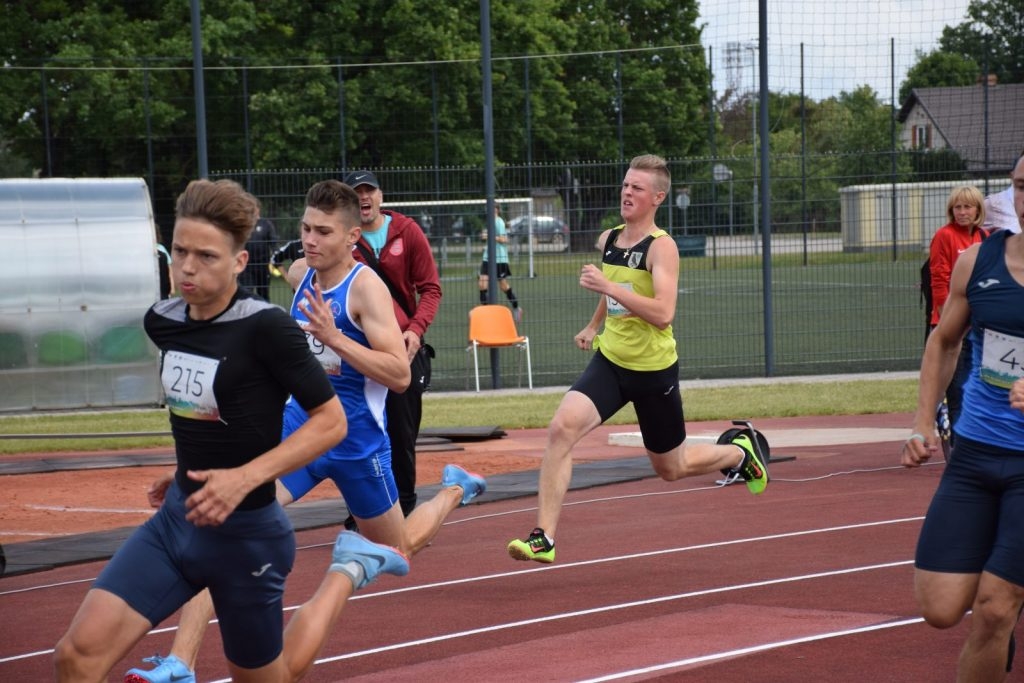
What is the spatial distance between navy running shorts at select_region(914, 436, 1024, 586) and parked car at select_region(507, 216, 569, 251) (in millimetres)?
14032

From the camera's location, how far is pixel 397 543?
6.19 m

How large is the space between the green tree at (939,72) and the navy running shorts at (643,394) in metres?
11.6

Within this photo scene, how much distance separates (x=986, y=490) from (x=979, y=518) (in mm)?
103

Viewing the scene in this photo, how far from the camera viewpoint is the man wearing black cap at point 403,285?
794cm

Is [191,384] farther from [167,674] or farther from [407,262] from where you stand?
[407,262]

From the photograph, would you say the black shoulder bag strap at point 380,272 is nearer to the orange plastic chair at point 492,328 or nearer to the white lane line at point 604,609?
the white lane line at point 604,609

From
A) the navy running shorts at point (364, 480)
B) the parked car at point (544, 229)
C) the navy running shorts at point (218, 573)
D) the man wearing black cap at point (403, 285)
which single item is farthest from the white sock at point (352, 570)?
the parked car at point (544, 229)

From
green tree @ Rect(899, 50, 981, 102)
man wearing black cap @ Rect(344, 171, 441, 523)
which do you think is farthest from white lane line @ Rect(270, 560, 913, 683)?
green tree @ Rect(899, 50, 981, 102)

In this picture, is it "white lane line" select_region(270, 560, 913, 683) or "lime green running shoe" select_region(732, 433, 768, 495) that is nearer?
"white lane line" select_region(270, 560, 913, 683)

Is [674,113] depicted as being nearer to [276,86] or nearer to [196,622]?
[276,86]

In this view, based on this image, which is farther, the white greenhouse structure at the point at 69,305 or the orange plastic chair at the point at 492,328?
the orange plastic chair at the point at 492,328

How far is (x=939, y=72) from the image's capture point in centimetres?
2197

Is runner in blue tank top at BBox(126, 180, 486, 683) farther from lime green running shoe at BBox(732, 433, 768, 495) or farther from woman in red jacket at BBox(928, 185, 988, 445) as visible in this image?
woman in red jacket at BBox(928, 185, 988, 445)

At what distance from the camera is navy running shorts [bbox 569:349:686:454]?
305 inches
